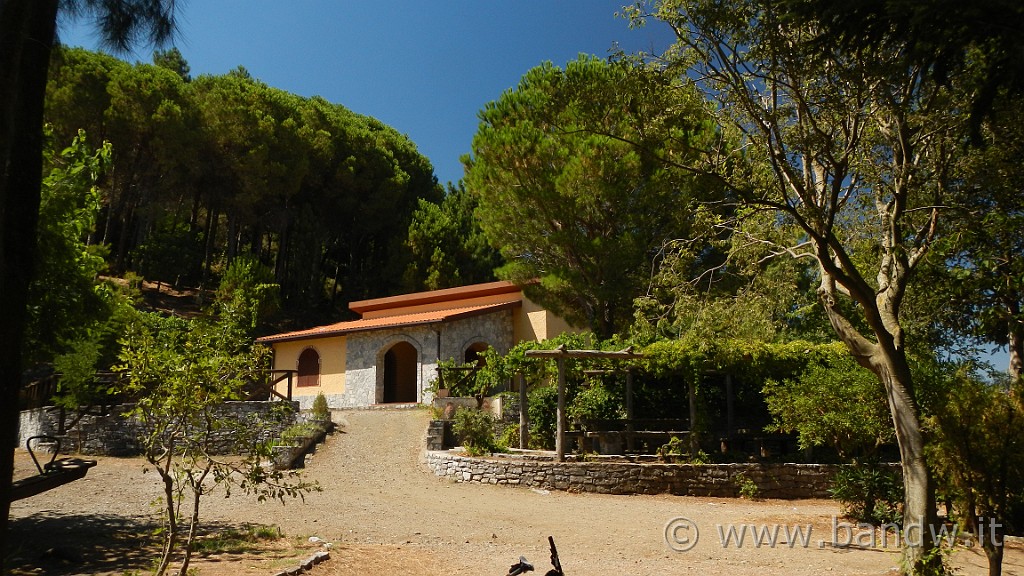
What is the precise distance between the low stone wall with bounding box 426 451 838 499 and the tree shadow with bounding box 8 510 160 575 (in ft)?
23.4

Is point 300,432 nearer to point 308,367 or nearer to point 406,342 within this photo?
point 406,342

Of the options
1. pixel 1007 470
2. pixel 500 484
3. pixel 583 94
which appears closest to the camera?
pixel 1007 470

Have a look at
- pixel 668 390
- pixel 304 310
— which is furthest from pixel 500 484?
pixel 304 310

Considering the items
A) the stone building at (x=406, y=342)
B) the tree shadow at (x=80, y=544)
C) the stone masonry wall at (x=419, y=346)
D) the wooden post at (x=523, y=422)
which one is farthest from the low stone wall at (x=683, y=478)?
the stone masonry wall at (x=419, y=346)

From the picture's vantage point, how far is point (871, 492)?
32.7 feet

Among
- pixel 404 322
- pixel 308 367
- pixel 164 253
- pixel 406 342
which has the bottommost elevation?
pixel 308 367

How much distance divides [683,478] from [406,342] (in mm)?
14389

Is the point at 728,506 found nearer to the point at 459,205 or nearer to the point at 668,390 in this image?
the point at 668,390

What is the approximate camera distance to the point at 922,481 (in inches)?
283

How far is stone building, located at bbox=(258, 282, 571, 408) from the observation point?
2316 cm

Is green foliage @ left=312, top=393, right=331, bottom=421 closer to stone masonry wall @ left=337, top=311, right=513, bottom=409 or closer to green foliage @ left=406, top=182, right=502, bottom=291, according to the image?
stone masonry wall @ left=337, top=311, right=513, bottom=409

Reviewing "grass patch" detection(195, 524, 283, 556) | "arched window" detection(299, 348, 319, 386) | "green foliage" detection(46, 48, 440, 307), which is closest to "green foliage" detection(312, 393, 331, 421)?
"grass patch" detection(195, 524, 283, 556)

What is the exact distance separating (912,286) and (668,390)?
26.0ft

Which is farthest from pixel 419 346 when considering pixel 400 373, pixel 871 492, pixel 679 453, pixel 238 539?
pixel 871 492
